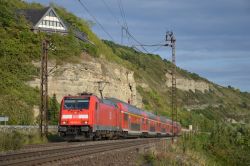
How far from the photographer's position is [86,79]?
203ft

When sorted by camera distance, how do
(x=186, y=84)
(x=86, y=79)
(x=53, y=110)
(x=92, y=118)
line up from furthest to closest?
(x=186, y=84), (x=86, y=79), (x=53, y=110), (x=92, y=118)

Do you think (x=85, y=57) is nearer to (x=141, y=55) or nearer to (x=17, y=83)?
(x=17, y=83)

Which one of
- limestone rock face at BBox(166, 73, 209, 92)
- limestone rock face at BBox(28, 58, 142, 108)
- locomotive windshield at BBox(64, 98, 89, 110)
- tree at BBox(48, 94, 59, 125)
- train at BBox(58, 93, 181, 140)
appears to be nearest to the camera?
train at BBox(58, 93, 181, 140)

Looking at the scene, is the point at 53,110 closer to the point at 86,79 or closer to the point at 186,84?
the point at 86,79

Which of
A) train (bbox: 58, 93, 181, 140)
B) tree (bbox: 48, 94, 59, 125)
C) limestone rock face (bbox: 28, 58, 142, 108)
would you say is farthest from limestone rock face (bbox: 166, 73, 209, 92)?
train (bbox: 58, 93, 181, 140)

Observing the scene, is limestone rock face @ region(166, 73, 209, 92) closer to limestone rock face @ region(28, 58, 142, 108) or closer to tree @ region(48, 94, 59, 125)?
limestone rock face @ region(28, 58, 142, 108)

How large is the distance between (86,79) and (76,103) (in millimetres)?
26884

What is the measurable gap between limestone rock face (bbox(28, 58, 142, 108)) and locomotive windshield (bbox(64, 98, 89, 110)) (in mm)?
21688

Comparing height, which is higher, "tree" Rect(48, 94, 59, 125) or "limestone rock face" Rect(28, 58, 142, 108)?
"limestone rock face" Rect(28, 58, 142, 108)

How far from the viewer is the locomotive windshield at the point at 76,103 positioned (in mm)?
34656

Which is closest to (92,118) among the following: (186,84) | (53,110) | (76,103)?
(76,103)

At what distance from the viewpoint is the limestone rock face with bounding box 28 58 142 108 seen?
57594mm

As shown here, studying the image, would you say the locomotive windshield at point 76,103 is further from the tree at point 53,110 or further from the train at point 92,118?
the tree at point 53,110

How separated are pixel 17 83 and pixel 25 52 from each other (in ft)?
21.1
